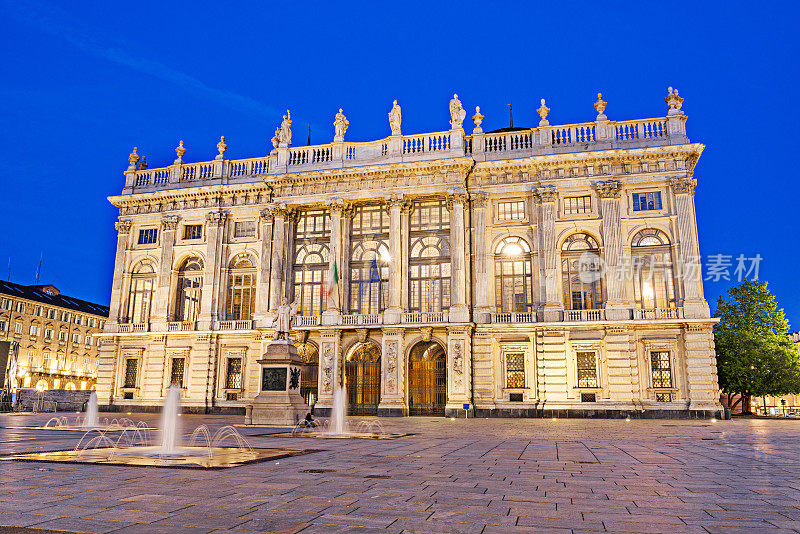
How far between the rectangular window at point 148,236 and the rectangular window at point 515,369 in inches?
1033

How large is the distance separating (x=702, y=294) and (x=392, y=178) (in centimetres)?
1939

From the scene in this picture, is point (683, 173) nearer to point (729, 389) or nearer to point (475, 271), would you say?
point (475, 271)

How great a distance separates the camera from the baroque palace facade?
3338 cm

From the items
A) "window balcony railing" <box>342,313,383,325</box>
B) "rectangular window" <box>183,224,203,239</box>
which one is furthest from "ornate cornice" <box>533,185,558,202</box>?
"rectangular window" <box>183,224,203,239</box>

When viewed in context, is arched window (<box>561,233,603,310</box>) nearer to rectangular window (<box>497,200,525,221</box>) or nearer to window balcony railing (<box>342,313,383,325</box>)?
rectangular window (<box>497,200,525,221</box>)

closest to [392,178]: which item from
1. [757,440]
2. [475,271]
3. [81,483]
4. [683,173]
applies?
[475,271]

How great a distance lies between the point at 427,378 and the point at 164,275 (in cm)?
1990

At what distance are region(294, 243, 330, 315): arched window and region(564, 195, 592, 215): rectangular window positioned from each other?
15.5 meters

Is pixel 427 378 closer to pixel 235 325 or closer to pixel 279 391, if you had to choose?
pixel 235 325

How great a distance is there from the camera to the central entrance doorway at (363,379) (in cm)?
3600

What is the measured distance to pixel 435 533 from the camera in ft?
17.5

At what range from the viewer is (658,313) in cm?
3306

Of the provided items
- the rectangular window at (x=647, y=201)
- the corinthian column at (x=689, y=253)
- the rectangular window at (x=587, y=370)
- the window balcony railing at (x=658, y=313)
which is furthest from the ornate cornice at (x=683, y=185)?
the rectangular window at (x=587, y=370)

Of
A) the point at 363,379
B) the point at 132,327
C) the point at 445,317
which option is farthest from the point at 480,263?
the point at 132,327
